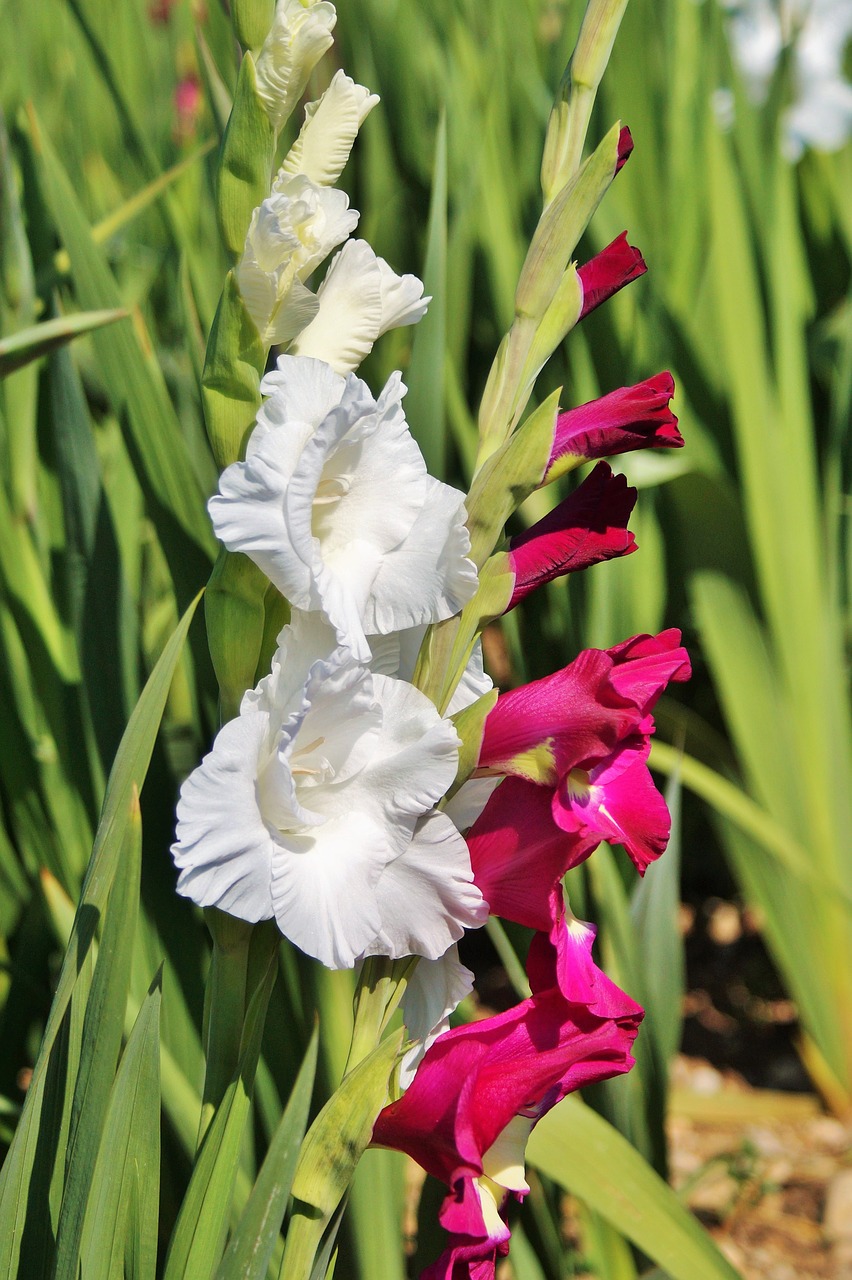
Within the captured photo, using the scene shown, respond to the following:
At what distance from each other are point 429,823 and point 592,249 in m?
0.79

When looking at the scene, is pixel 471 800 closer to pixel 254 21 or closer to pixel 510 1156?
pixel 510 1156

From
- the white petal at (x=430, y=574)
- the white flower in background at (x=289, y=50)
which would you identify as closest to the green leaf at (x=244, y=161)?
the white flower in background at (x=289, y=50)

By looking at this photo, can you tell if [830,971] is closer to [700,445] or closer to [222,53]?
[700,445]

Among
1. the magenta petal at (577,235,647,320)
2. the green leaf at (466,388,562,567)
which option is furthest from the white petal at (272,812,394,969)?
the magenta petal at (577,235,647,320)

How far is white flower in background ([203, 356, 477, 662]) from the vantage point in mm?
348

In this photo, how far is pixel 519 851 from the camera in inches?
17.0

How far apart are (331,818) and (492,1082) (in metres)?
0.12

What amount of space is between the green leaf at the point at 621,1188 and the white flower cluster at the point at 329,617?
0.28 meters

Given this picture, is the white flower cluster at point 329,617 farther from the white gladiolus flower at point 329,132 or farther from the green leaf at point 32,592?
the green leaf at point 32,592

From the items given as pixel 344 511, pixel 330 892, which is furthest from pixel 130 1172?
pixel 344 511

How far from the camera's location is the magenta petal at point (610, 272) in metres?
0.42

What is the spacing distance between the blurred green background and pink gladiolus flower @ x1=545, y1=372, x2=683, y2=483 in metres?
0.27

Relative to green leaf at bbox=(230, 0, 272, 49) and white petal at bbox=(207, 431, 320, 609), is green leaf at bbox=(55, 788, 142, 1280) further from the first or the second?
green leaf at bbox=(230, 0, 272, 49)

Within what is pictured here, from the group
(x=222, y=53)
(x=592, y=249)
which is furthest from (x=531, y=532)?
(x=222, y=53)
